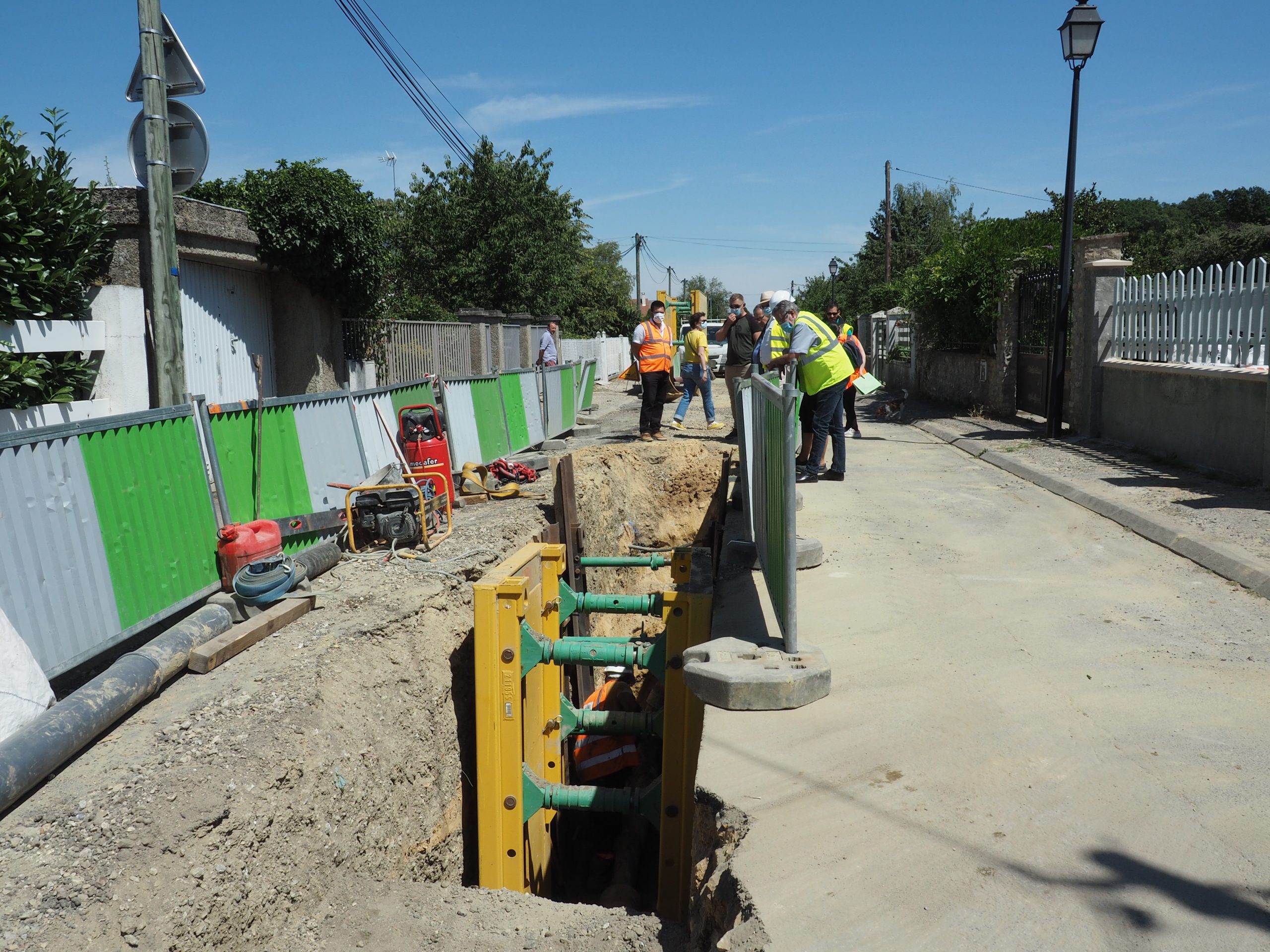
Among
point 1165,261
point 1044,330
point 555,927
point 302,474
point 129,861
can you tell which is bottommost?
point 555,927

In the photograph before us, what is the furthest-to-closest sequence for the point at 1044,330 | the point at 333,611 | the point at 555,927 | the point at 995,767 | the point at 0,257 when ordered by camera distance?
the point at 1044,330
the point at 0,257
the point at 333,611
the point at 555,927
the point at 995,767

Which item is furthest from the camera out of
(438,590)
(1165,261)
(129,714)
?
(1165,261)

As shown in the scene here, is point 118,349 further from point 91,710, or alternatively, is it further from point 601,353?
point 601,353

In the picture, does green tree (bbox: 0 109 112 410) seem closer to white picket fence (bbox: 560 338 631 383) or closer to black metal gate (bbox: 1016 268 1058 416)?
black metal gate (bbox: 1016 268 1058 416)

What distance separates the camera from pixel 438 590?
18.9ft

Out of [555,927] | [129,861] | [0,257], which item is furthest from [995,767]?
[0,257]

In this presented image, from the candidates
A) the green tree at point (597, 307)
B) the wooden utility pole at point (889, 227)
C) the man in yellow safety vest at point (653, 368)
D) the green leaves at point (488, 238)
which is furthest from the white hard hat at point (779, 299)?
the green tree at point (597, 307)

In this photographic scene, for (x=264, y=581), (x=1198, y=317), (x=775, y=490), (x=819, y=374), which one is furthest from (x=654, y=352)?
(x=775, y=490)

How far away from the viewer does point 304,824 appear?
12.2 feet

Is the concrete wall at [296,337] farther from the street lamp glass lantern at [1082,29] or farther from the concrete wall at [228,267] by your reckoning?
the street lamp glass lantern at [1082,29]

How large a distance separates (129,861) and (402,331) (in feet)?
40.8

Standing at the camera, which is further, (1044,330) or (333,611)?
(1044,330)

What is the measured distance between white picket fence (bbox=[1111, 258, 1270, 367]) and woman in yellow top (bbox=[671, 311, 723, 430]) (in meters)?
5.32

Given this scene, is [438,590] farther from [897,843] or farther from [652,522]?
[652,522]
